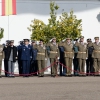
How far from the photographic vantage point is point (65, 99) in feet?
46.0

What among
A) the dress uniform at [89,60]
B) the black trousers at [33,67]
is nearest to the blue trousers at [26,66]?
the black trousers at [33,67]

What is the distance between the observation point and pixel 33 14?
34.8m

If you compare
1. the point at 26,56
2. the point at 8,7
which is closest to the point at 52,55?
the point at 26,56

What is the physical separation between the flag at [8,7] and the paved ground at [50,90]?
8.31m

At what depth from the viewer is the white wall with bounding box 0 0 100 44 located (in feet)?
113

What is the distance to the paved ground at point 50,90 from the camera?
47.3 ft

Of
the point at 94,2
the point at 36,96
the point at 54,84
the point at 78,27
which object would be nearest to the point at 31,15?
the point at 94,2

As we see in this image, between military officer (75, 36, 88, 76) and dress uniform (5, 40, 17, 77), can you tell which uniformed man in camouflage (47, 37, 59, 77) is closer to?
military officer (75, 36, 88, 76)

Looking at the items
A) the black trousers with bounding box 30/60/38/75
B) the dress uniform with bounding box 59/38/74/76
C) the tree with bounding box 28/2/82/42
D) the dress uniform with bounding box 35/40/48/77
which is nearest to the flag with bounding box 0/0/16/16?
the tree with bounding box 28/2/82/42

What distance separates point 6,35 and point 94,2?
6.36 m

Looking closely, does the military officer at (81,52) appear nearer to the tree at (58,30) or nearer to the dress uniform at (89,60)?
the dress uniform at (89,60)

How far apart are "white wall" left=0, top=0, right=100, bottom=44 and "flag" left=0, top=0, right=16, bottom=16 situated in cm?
629

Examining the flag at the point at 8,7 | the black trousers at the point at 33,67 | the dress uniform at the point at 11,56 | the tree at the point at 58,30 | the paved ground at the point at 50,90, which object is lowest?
the paved ground at the point at 50,90

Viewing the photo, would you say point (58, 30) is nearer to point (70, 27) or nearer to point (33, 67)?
point (70, 27)
